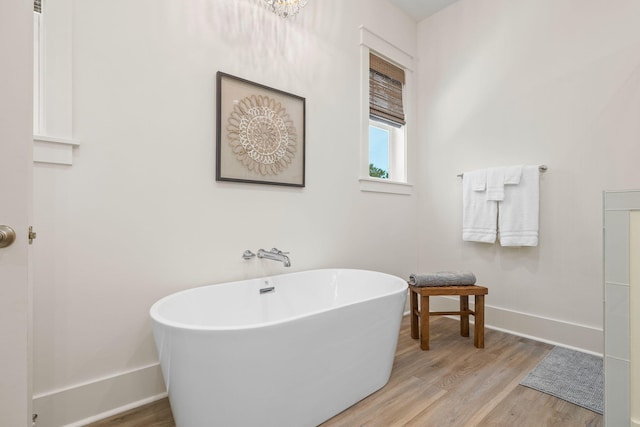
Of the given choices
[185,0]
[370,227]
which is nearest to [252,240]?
[370,227]

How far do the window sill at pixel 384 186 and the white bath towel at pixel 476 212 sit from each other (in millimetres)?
518

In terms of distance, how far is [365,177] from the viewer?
2.70 m

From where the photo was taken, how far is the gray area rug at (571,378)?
5.37 feet

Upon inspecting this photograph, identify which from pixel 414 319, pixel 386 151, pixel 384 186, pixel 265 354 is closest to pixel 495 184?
pixel 384 186

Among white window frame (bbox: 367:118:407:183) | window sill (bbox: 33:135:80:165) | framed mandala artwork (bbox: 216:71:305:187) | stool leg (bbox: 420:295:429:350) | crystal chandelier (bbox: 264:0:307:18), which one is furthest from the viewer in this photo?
white window frame (bbox: 367:118:407:183)

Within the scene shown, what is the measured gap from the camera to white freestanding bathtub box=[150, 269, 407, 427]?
3.78ft

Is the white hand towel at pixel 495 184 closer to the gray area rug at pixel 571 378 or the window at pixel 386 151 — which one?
the window at pixel 386 151

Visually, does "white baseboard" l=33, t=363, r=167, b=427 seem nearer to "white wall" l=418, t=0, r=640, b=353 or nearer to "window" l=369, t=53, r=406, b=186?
"window" l=369, t=53, r=406, b=186

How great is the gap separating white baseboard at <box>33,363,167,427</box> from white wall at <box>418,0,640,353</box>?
8.25 feet

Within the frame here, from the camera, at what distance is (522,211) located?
8.02 feet

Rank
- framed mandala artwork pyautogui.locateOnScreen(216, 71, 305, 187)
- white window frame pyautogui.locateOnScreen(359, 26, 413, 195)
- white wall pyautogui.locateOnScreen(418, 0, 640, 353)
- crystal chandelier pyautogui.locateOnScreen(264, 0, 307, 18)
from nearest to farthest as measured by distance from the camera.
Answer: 1. framed mandala artwork pyautogui.locateOnScreen(216, 71, 305, 187)
2. crystal chandelier pyautogui.locateOnScreen(264, 0, 307, 18)
3. white wall pyautogui.locateOnScreen(418, 0, 640, 353)
4. white window frame pyautogui.locateOnScreen(359, 26, 413, 195)

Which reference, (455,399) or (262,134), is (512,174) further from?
(262,134)

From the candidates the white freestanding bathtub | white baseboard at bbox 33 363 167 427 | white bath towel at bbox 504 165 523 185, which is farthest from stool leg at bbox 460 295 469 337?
white baseboard at bbox 33 363 167 427

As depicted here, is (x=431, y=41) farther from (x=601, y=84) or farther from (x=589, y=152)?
(x=589, y=152)
